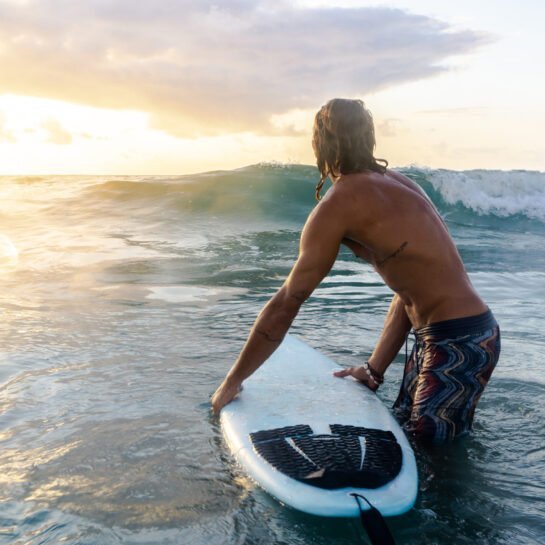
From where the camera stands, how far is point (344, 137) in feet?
9.52

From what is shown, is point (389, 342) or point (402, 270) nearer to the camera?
point (402, 270)

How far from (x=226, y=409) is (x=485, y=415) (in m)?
1.43

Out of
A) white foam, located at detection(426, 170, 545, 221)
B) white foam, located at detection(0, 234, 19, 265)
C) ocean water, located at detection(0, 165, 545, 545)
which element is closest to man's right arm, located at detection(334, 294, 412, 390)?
ocean water, located at detection(0, 165, 545, 545)

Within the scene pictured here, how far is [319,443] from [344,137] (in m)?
1.31

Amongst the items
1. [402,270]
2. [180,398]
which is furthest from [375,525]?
[180,398]

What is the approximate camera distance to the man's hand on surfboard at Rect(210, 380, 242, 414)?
338 centimetres

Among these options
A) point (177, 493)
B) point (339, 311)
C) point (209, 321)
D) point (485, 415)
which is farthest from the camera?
point (339, 311)

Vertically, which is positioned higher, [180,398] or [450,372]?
[450,372]

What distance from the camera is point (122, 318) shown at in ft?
19.1

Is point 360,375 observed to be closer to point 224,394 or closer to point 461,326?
point 224,394

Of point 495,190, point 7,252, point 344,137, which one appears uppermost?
point 344,137

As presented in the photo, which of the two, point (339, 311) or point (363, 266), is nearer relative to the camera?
point (339, 311)

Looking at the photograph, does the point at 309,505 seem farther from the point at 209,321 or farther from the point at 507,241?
the point at 507,241

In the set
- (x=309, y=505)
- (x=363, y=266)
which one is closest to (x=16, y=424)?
(x=309, y=505)
